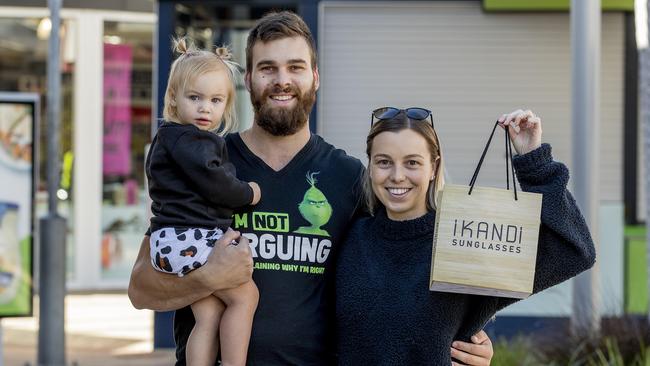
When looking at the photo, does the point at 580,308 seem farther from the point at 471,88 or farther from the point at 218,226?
the point at 218,226

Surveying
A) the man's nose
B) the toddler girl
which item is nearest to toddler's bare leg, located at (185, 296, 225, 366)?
the toddler girl

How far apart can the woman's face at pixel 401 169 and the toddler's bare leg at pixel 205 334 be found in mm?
640

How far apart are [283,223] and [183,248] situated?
30 centimetres

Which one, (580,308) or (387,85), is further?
(387,85)

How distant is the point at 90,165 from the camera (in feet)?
44.2

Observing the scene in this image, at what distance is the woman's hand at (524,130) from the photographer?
2.98 metres

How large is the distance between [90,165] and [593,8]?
7423 mm

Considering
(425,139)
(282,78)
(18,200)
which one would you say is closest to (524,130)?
(425,139)

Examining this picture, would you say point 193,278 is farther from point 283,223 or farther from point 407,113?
point 407,113

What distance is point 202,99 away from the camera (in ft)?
11.4

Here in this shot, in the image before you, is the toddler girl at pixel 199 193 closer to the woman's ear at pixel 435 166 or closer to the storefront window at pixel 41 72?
the woman's ear at pixel 435 166

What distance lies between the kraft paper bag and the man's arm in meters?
0.60

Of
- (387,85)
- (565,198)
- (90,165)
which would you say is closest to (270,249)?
(565,198)

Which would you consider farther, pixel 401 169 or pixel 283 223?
pixel 283 223
